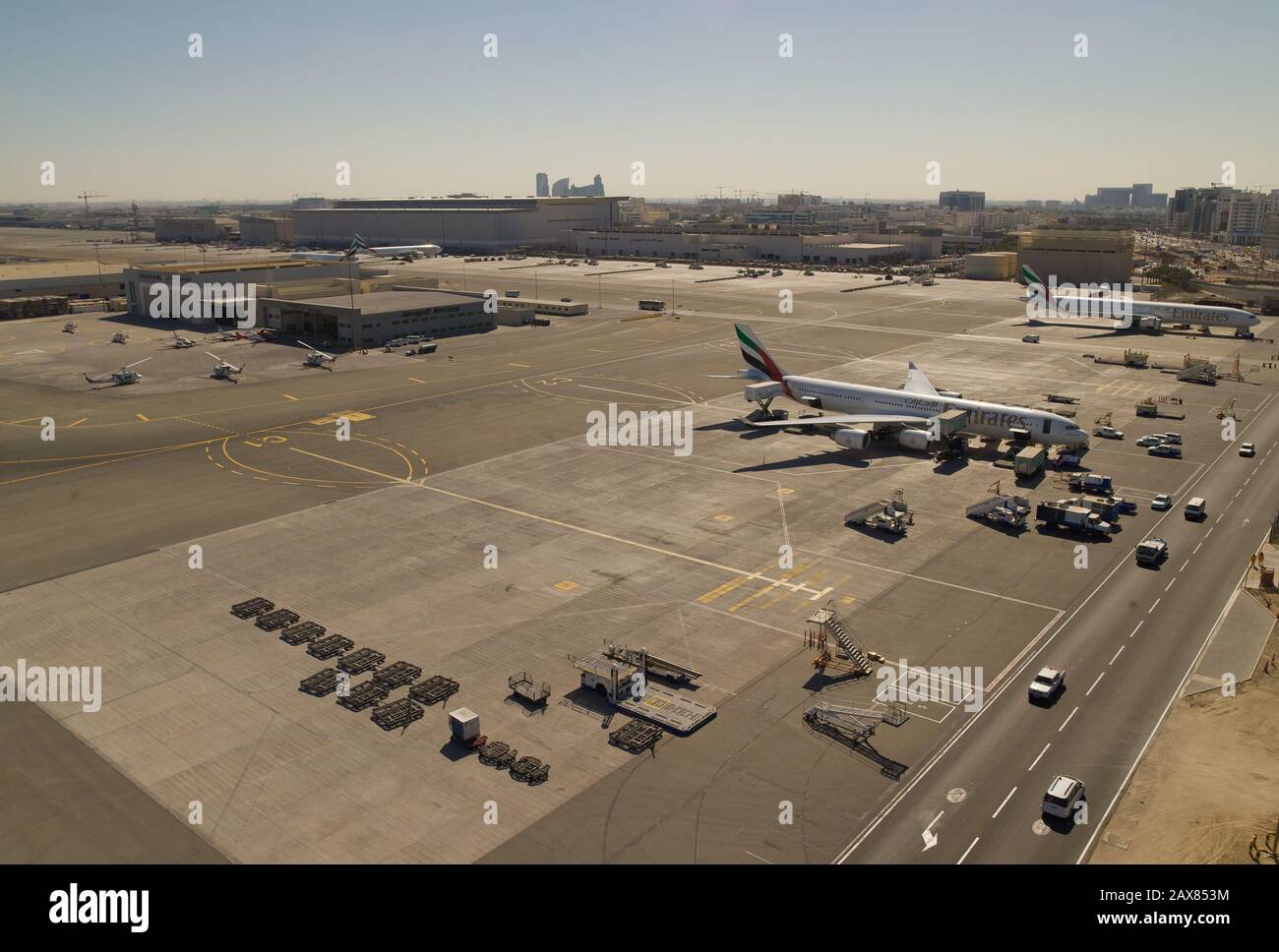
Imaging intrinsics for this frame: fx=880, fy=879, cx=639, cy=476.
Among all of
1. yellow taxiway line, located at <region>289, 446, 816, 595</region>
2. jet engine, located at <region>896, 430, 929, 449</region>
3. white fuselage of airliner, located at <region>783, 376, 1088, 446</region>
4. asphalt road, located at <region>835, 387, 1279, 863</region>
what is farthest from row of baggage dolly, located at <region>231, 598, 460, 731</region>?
white fuselage of airliner, located at <region>783, 376, 1088, 446</region>

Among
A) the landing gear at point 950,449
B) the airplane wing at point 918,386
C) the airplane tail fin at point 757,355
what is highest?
the airplane tail fin at point 757,355

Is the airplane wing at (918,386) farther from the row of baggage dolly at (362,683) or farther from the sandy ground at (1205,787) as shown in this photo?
the row of baggage dolly at (362,683)

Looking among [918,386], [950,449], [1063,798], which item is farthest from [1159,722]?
[918,386]

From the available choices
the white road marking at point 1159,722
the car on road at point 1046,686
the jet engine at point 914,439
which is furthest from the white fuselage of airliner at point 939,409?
the car on road at point 1046,686

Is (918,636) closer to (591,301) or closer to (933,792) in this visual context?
(933,792)

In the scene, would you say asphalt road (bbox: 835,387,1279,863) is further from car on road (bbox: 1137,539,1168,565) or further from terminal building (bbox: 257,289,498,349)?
terminal building (bbox: 257,289,498,349)

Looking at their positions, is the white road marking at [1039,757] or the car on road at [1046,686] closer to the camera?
the white road marking at [1039,757]
